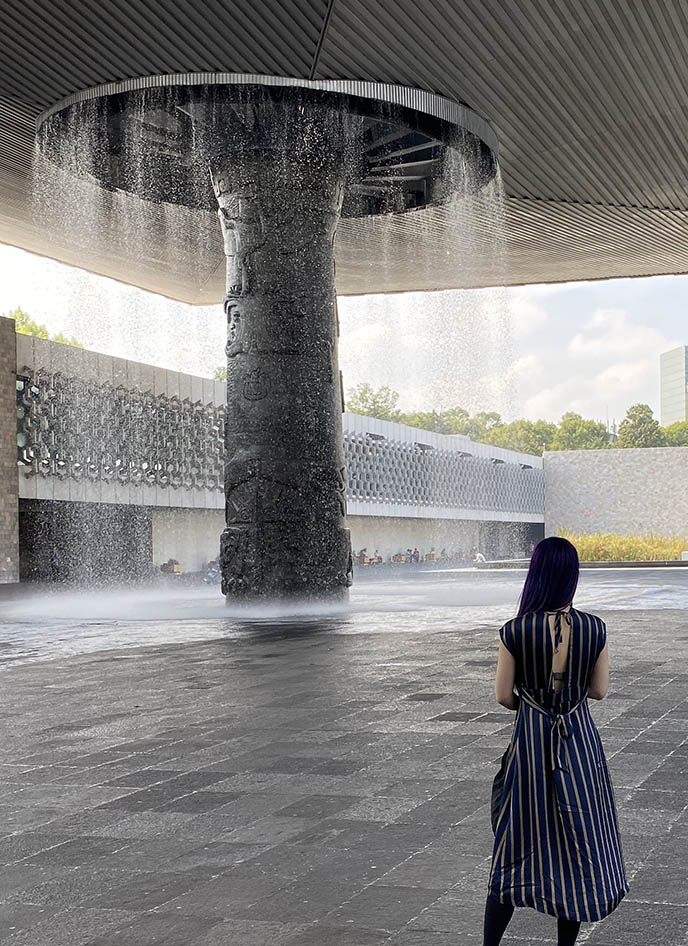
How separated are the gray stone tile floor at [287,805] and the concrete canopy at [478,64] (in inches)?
283

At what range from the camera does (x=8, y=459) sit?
2323cm

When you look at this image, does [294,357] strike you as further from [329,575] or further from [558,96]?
[558,96]

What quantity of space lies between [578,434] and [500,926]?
90.4 metres

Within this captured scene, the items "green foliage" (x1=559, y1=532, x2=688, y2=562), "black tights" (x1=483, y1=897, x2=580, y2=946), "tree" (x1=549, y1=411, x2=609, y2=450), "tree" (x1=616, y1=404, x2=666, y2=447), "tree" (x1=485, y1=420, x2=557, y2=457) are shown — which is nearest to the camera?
"black tights" (x1=483, y1=897, x2=580, y2=946)

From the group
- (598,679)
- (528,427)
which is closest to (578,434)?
(528,427)

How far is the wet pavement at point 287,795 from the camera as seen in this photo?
127 inches

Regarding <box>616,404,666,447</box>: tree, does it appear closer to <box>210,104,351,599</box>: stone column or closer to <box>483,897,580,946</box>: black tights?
<box>210,104,351,599</box>: stone column

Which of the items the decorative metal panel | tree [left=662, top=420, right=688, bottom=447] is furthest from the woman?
tree [left=662, top=420, right=688, bottom=447]

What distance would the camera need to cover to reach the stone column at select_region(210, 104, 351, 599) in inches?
565

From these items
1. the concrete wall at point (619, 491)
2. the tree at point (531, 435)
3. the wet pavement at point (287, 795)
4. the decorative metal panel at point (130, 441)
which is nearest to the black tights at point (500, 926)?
the wet pavement at point (287, 795)

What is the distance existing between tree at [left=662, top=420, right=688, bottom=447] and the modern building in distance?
94881mm

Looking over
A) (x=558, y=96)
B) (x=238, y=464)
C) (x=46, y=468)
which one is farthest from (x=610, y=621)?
(x=46, y=468)

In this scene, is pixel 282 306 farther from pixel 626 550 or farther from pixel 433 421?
pixel 433 421

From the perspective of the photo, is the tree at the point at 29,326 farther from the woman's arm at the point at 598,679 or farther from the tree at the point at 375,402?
the woman's arm at the point at 598,679
